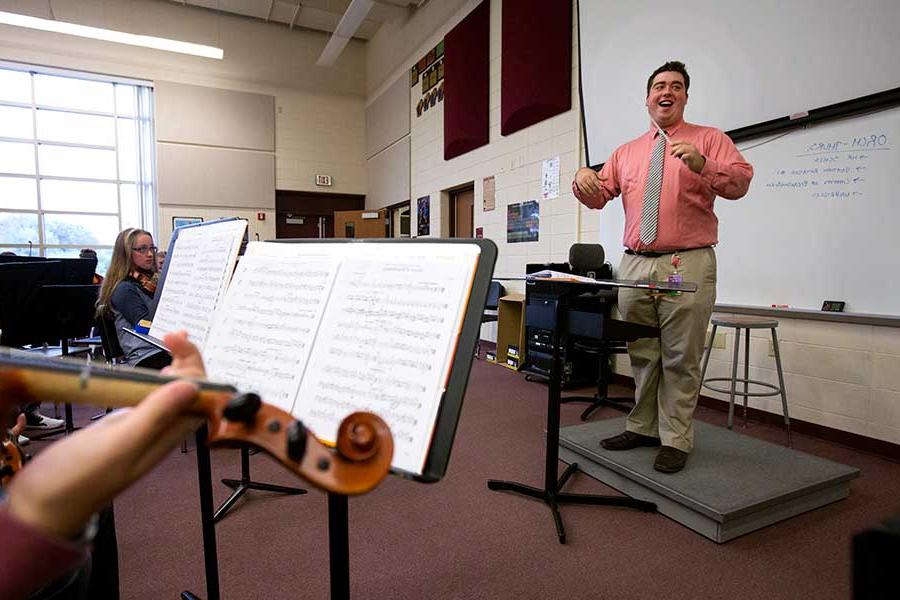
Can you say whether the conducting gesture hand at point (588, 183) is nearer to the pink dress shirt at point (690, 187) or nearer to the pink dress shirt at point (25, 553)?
the pink dress shirt at point (690, 187)

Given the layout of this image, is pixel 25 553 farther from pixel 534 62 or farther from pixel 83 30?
pixel 83 30

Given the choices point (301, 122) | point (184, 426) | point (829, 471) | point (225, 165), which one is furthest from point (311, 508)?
point (301, 122)

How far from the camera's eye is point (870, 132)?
2.34 meters

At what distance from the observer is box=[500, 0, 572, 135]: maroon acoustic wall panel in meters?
A: 4.12

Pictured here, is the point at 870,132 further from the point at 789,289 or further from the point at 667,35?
the point at 667,35

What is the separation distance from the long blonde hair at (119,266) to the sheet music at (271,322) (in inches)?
70.4

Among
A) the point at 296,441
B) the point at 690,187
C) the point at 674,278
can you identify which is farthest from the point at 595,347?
the point at 296,441

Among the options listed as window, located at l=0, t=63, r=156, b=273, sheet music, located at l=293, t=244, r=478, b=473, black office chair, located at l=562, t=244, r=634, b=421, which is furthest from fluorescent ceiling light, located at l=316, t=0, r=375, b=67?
sheet music, located at l=293, t=244, r=478, b=473

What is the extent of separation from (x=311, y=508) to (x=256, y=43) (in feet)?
25.2

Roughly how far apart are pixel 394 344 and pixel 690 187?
1615 millimetres

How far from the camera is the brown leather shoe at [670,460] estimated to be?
1944mm

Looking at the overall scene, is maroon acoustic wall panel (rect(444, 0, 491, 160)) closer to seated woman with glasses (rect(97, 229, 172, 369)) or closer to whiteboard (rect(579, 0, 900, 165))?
whiteboard (rect(579, 0, 900, 165))

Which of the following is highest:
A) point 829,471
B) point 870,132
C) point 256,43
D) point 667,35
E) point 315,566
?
point 256,43

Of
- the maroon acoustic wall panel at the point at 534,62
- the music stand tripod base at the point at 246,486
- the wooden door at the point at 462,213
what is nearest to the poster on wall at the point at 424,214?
the wooden door at the point at 462,213
